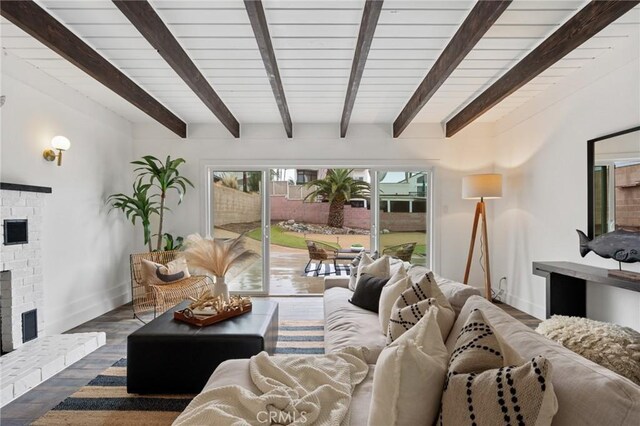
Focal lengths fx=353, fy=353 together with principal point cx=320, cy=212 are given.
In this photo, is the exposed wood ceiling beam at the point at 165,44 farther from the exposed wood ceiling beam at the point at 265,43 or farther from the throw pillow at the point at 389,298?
the throw pillow at the point at 389,298

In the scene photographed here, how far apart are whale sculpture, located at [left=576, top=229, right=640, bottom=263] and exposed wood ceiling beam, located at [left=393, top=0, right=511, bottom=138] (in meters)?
1.88

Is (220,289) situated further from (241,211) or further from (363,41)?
(241,211)

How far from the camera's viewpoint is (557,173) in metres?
3.72

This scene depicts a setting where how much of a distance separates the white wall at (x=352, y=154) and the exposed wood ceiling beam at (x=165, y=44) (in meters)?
1.16

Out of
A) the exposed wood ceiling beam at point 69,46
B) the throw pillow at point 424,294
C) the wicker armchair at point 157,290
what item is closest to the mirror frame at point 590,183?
the throw pillow at point 424,294

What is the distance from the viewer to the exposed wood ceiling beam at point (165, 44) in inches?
91.5

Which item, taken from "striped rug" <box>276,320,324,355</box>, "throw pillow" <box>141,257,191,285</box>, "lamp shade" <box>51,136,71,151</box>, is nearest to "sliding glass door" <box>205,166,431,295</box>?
"throw pillow" <box>141,257,191,285</box>

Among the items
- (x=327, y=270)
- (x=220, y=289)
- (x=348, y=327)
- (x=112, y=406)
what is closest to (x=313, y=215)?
(x=327, y=270)

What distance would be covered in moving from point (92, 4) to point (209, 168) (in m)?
2.91

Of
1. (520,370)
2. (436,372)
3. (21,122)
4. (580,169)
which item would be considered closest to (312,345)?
(436,372)

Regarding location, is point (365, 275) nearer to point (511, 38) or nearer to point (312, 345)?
point (312, 345)

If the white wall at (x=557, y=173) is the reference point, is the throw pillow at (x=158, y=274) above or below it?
below

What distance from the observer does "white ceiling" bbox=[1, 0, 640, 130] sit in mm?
2465

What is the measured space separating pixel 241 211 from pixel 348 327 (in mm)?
3328
